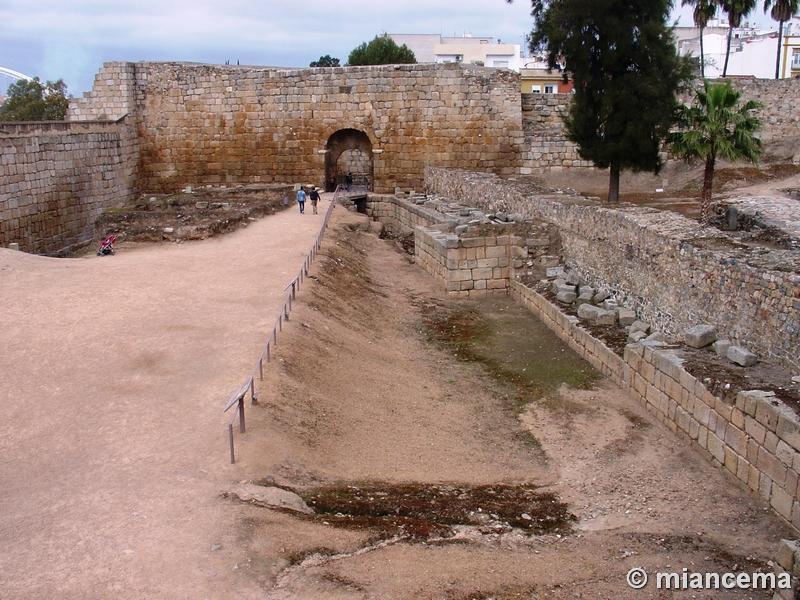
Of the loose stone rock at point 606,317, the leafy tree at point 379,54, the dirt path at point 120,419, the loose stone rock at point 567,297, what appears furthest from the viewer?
the leafy tree at point 379,54

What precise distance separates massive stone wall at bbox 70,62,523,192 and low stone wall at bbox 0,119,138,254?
62.5 inches

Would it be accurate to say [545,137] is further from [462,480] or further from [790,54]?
[790,54]

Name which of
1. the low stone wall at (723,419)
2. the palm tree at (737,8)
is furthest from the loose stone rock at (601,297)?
the palm tree at (737,8)

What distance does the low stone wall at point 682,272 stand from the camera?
8.77m

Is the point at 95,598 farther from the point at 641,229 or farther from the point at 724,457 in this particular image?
the point at 641,229

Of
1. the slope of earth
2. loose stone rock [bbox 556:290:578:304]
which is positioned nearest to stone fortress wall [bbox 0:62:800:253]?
loose stone rock [bbox 556:290:578:304]

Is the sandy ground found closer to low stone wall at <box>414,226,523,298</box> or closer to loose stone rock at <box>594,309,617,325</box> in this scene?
loose stone rock at <box>594,309,617,325</box>

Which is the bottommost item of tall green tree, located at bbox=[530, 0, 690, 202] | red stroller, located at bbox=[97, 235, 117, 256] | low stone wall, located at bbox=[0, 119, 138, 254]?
red stroller, located at bbox=[97, 235, 117, 256]

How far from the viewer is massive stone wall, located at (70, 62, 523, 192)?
26047 mm

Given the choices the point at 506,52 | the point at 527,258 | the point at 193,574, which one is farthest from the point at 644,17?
the point at 506,52

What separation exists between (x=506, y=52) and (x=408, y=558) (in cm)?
5602

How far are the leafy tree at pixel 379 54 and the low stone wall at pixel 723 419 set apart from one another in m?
40.2

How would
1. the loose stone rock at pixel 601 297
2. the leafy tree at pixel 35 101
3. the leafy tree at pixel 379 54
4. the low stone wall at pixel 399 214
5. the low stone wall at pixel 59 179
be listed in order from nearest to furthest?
1. the loose stone rock at pixel 601 297
2. the low stone wall at pixel 59 179
3. the low stone wall at pixel 399 214
4. the leafy tree at pixel 35 101
5. the leafy tree at pixel 379 54

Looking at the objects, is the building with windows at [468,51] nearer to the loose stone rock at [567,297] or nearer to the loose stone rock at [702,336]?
the loose stone rock at [567,297]
